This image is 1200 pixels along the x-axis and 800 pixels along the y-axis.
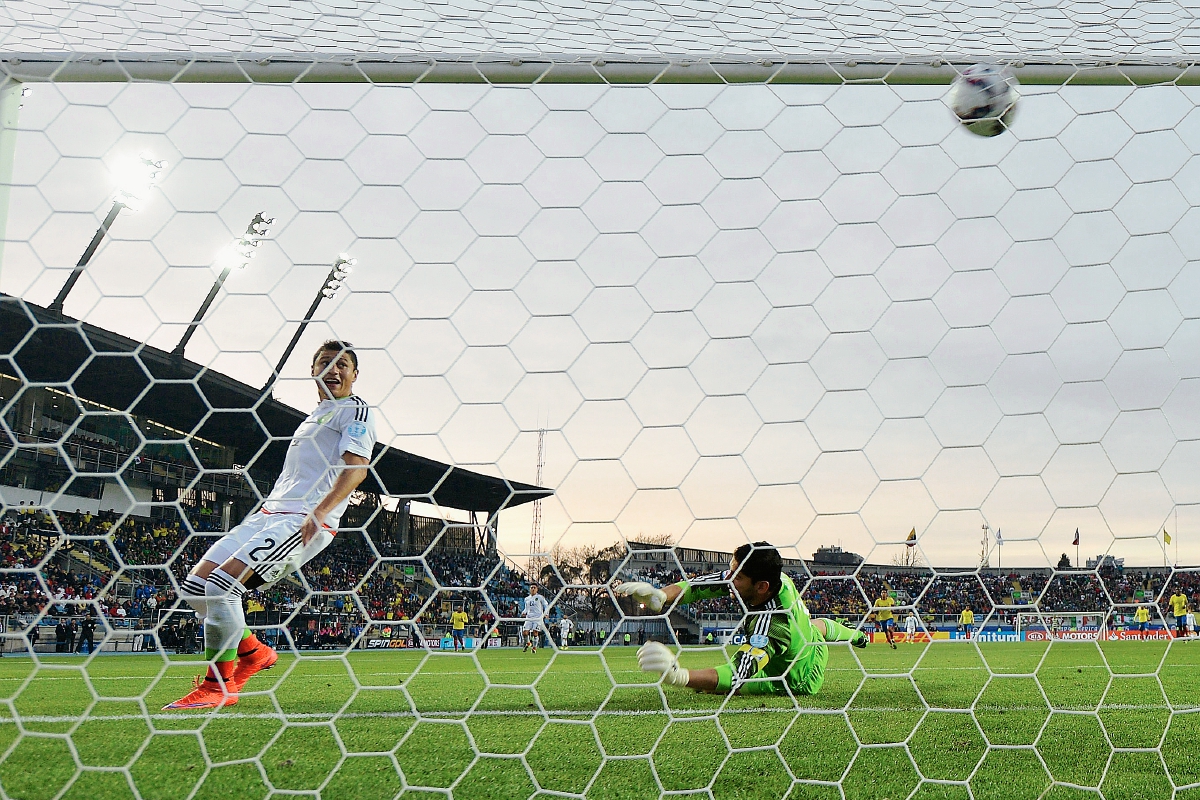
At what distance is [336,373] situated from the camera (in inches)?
125

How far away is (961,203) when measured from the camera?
9.91 ft

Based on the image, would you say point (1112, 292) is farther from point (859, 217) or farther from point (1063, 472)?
point (859, 217)

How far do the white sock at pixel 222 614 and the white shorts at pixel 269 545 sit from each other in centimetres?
8

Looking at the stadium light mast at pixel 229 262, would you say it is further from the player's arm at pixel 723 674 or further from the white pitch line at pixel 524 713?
the player's arm at pixel 723 674

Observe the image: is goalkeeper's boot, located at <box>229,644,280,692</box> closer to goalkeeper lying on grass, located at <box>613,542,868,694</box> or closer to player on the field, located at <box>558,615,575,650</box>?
goalkeeper lying on grass, located at <box>613,542,868,694</box>

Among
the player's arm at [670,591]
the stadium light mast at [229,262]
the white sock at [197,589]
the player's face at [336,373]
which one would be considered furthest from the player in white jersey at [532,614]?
the stadium light mast at [229,262]

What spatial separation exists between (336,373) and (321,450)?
0.98 ft

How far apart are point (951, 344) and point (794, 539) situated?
2.89ft

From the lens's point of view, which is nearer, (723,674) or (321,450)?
(321,450)

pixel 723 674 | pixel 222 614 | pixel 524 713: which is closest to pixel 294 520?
pixel 222 614

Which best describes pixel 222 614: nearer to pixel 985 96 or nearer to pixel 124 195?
pixel 124 195

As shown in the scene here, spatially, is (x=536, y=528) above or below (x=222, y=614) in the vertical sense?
below

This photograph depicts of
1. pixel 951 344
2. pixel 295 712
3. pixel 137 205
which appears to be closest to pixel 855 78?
pixel 951 344

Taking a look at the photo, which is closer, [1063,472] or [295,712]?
[1063,472]
